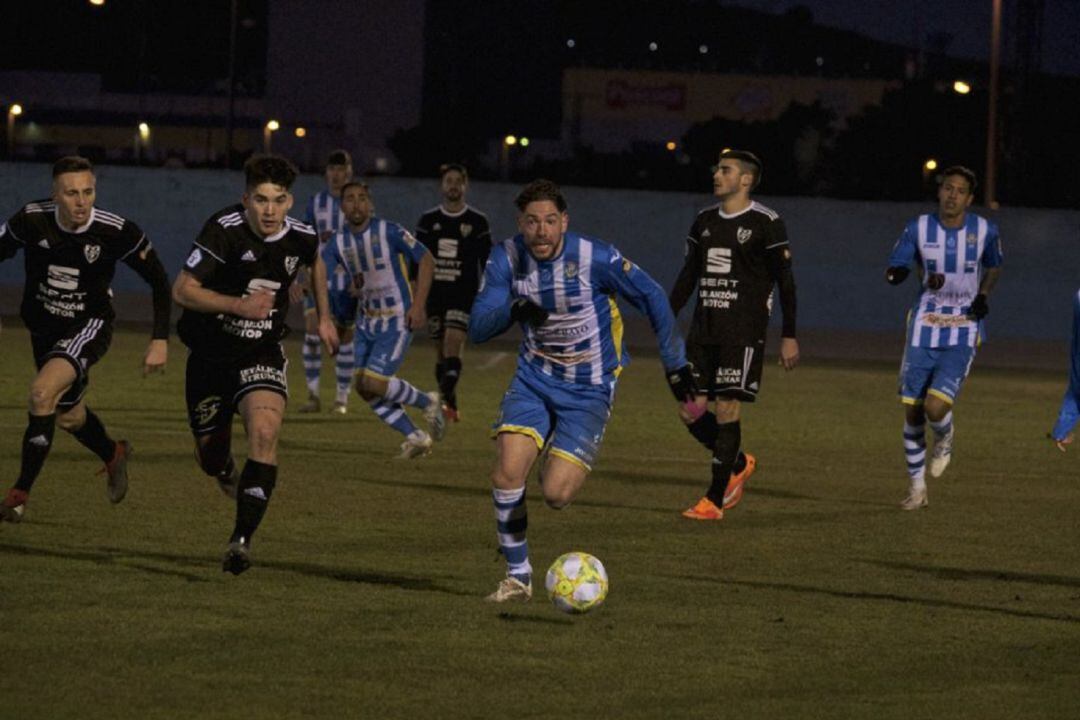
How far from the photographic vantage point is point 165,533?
10594 mm

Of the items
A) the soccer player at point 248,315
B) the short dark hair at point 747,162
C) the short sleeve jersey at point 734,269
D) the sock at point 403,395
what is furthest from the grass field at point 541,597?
the short dark hair at point 747,162

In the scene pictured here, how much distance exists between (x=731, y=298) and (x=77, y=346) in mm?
3761

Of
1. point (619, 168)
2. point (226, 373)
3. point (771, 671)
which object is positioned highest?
point (619, 168)

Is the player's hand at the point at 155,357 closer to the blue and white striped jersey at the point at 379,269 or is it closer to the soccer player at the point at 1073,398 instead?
the soccer player at the point at 1073,398

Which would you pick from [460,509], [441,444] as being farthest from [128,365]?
[460,509]

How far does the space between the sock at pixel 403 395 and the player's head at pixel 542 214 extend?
573cm

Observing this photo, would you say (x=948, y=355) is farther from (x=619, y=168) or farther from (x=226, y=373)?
(x=619, y=168)

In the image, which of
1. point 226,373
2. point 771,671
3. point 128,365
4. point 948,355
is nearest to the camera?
point 771,671

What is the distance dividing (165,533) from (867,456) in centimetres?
690

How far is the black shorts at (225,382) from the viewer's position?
940cm

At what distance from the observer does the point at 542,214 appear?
8.69m

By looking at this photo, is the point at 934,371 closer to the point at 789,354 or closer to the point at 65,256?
the point at 789,354

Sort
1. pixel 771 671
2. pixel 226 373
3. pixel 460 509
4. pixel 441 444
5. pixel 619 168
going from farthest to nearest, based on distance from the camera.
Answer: pixel 619 168 < pixel 441 444 < pixel 460 509 < pixel 226 373 < pixel 771 671

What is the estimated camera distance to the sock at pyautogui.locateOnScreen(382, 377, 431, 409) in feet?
47.3
